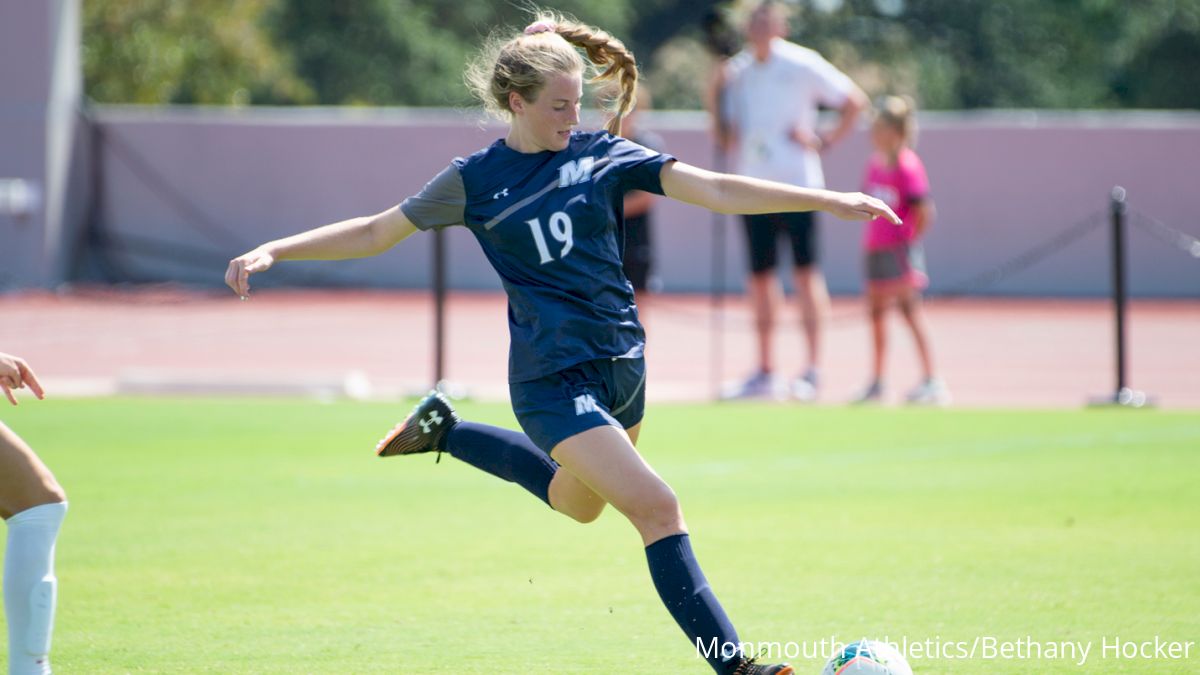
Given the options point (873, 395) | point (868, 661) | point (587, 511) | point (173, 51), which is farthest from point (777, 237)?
point (173, 51)

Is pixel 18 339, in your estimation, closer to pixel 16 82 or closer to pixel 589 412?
pixel 16 82

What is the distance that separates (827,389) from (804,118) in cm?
279

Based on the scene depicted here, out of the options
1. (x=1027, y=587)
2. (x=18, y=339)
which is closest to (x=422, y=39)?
(x=18, y=339)

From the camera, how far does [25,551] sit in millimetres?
4375

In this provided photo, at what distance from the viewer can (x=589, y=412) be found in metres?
4.66

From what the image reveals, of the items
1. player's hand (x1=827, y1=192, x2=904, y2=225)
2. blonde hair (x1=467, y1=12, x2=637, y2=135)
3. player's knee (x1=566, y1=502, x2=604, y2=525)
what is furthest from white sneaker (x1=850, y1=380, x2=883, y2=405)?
player's hand (x1=827, y1=192, x2=904, y2=225)

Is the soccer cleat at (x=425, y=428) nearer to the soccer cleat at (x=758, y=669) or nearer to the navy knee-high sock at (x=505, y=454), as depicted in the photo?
the navy knee-high sock at (x=505, y=454)

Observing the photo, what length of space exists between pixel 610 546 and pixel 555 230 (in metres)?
2.74

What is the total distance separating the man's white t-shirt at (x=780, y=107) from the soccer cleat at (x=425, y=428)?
22.3 feet

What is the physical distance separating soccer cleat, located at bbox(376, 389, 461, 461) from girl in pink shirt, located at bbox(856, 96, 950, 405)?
22.2ft

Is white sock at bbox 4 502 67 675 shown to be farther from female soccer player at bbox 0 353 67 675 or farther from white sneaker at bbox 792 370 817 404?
white sneaker at bbox 792 370 817 404

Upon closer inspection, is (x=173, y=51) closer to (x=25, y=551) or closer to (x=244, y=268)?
(x=244, y=268)

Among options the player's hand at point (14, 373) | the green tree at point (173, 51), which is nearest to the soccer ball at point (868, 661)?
the player's hand at point (14, 373)

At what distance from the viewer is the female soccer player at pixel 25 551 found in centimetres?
438
